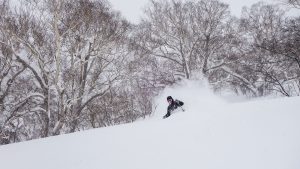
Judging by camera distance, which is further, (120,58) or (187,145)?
(120,58)

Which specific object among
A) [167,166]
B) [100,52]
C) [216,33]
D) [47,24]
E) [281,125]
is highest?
[216,33]

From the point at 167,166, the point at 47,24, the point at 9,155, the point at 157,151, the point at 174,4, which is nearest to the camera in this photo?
the point at 167,166

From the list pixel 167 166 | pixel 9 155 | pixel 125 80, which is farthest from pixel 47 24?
pixel 167 166

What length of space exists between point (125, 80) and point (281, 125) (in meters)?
12.2

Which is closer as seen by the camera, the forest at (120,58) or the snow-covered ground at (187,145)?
the snow-covered ground at (187,145)

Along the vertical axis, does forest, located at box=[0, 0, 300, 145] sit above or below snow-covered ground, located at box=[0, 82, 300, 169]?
above

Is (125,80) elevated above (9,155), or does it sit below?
above

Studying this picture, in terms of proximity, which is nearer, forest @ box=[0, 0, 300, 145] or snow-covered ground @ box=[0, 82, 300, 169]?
snow-covered ground @ box=[0, 82, 300, 169]

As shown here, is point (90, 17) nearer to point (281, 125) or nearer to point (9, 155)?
point (9, 155)

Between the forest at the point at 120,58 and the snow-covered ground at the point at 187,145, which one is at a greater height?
the forest at the point at 120,58

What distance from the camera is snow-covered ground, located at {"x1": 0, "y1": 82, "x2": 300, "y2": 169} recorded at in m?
5.30

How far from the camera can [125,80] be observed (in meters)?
18.0

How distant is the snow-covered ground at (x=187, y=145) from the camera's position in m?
5.30

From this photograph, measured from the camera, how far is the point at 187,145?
6.15 metres
